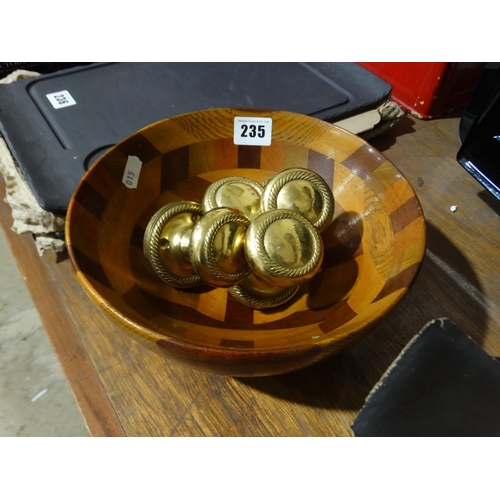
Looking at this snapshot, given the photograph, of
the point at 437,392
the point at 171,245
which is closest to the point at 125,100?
the point at 171,245

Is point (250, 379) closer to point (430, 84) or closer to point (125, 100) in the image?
point (125, 100)

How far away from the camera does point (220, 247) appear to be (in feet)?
1.55

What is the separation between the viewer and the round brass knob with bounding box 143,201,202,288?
516 millimetres

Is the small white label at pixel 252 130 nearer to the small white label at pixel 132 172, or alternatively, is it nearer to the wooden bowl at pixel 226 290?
the wooden bowl at pixel 226 290

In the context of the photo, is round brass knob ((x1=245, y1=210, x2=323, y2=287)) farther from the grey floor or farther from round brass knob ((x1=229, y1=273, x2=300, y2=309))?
the grey floor

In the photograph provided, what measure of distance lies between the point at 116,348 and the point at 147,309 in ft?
0.56

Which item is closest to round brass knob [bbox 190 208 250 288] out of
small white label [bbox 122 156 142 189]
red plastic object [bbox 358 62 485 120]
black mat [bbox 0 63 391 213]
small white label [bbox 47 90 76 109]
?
small white label [bbox 122 156 142 189]

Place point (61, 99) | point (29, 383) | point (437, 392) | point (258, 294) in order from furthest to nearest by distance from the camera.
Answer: point (29, 383), point (61, 99), point (258, 294), point (437, 392)

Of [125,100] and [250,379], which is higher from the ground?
[125,100]

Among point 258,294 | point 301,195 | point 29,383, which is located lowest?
point 29,383

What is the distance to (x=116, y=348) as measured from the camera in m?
0.61

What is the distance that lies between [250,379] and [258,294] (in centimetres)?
13

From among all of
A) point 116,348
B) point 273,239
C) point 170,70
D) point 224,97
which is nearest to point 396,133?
point 224,97

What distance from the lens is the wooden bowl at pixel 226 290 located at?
40 cm
